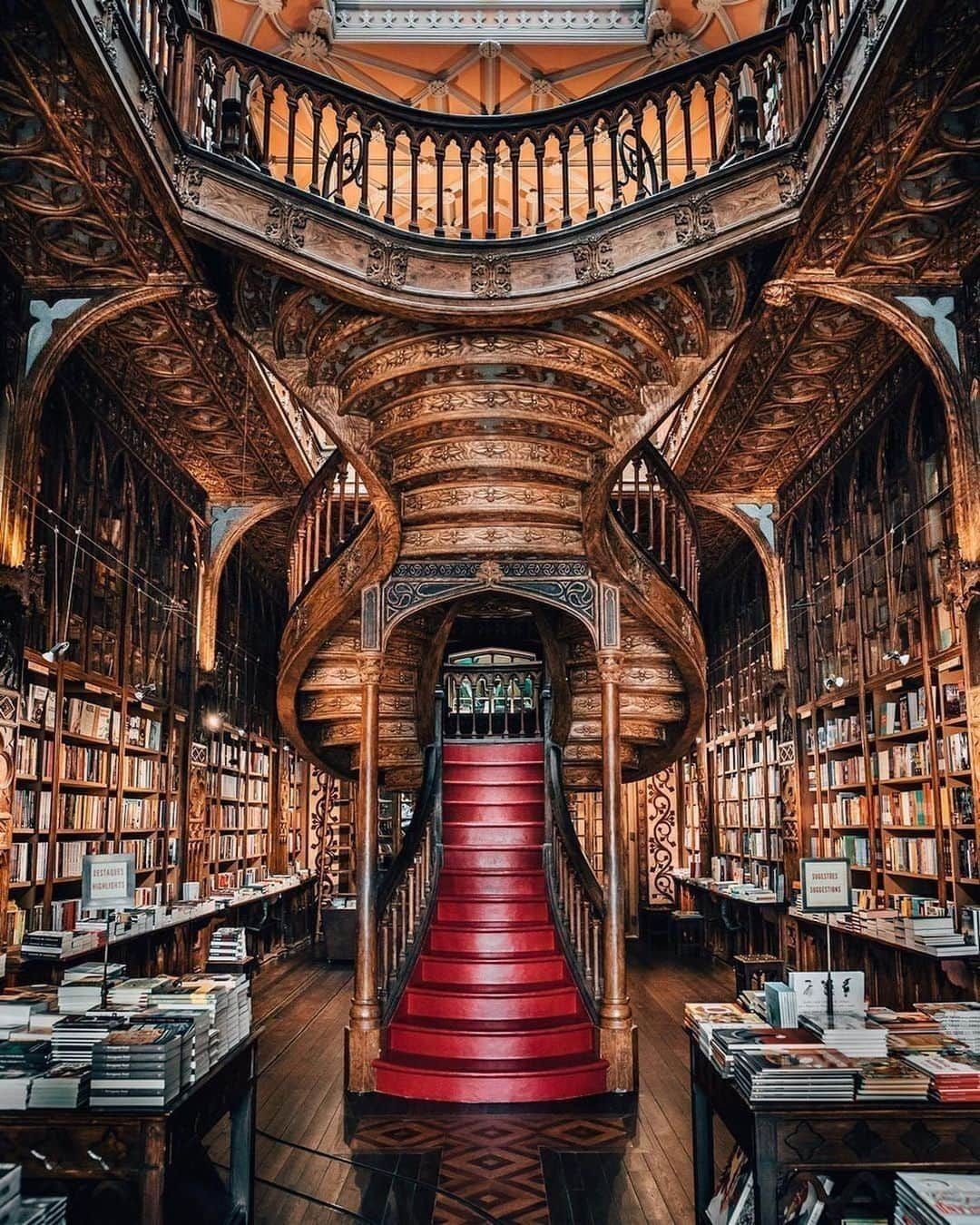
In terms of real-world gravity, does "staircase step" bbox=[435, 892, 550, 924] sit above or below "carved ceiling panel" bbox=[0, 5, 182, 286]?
below

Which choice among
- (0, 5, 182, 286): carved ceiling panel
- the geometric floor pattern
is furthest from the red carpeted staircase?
(0, 5, 182, 286): carved ceiling panel

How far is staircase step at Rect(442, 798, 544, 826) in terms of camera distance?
7.60m

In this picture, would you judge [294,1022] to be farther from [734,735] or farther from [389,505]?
[734,735]

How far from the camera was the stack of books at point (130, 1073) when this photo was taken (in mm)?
2641

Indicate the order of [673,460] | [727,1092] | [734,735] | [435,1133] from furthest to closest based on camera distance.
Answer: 1. [734,735]
2. [673,460]
3. [435,1133]
4. [727,1092]

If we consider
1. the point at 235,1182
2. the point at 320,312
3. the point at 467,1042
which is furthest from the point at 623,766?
the point at 235,1182

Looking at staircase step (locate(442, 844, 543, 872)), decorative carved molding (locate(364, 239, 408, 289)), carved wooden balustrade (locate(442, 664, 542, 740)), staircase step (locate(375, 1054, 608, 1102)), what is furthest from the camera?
carved wooden balustrade (locate(442, 664, 542, 740))

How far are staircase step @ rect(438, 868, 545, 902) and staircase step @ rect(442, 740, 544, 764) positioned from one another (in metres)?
1.03

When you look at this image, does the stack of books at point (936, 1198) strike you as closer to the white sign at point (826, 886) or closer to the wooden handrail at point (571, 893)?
the white sign at point (826, 886)

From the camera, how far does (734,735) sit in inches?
447

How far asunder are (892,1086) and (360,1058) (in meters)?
3.57

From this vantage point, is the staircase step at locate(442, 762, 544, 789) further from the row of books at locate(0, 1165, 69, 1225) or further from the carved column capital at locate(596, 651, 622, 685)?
the row of books at locate(0, 1165, 69, 1225)

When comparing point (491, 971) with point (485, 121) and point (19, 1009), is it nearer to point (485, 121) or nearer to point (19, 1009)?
point (19, 1009)

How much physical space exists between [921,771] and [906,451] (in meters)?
1.90
